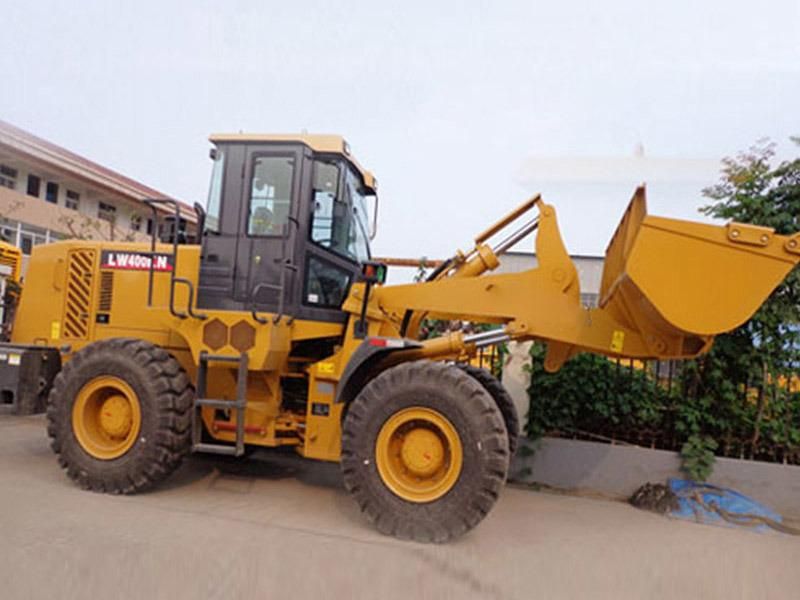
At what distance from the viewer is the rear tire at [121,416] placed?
4504 mm

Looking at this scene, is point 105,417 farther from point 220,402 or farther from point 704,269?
point 704,269

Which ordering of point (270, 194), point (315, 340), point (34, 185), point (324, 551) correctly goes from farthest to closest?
1. point (34, 185)
2. point (315, 340)
3. point (270, 194)
4. point (324, 551)

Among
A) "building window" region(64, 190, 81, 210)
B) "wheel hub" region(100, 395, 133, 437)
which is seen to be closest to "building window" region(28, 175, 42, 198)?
"building window" region(64, 190, 81, 210)

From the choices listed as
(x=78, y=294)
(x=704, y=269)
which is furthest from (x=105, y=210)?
(x=704, y=269)

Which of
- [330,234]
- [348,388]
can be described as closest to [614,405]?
[348,388]

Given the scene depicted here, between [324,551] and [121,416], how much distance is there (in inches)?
84.7

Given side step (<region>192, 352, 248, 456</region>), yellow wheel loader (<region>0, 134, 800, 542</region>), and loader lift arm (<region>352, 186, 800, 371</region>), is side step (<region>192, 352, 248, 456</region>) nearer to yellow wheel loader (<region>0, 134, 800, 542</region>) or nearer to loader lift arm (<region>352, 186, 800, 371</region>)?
yellow wheel loader (<region>0, 134, 800, 542</region>)

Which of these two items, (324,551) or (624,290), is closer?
(324,551)

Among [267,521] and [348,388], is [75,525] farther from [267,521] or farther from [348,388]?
[348,388]

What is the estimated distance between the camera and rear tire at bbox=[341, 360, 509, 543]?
3.84m

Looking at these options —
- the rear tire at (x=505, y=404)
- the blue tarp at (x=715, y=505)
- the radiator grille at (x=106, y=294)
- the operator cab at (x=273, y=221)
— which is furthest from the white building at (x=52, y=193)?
the blue tarp at (x=715, y=505)

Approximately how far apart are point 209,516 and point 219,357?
1180mm

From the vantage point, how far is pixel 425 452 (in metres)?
4.10

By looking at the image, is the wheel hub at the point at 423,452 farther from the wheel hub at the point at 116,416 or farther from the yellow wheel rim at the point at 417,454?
the wheel hub at the point at 116,416
